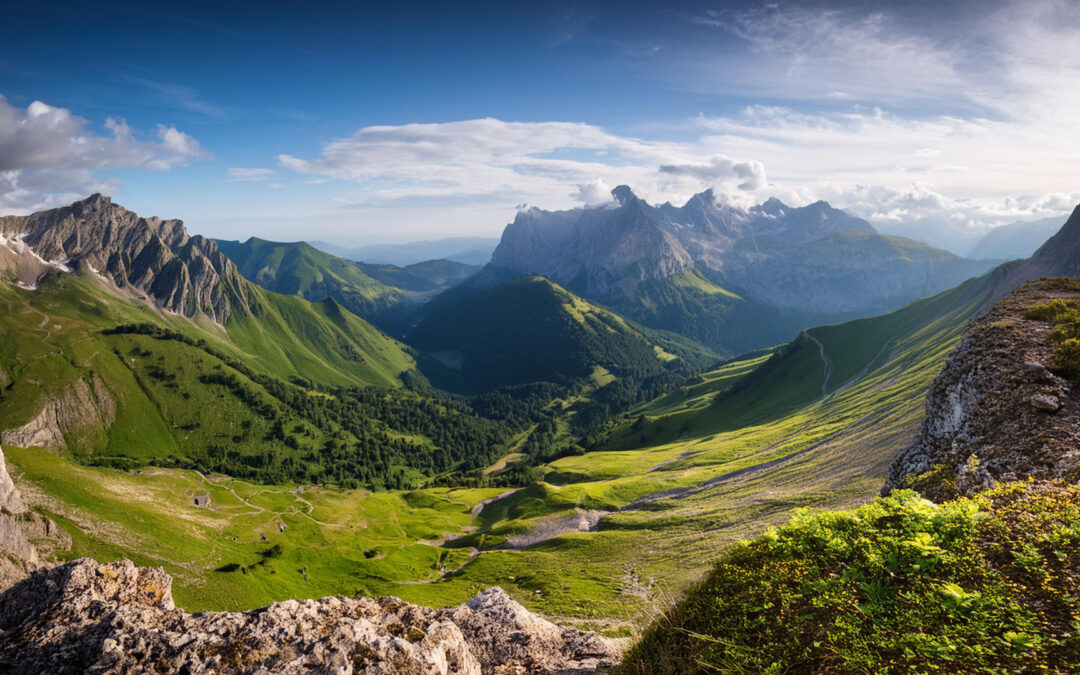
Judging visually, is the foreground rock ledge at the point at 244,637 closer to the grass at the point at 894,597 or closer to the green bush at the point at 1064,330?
the grass at the point at 894,597

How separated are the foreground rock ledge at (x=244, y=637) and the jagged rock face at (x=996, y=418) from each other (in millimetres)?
17533

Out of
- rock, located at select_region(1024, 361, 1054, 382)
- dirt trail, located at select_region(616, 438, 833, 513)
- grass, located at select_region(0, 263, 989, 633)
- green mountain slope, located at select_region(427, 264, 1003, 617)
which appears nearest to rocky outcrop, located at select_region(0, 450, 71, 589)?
grass, located at select_region(0, 263, 989, 633)

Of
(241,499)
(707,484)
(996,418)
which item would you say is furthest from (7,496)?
(707,484)

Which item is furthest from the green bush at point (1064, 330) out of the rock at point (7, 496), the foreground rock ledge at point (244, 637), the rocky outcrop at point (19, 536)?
the rock at point (7, 496)

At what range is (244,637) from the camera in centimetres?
1233

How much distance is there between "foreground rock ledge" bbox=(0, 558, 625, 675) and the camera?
37.8 feet

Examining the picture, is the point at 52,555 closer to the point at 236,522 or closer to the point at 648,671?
the point at 236,522

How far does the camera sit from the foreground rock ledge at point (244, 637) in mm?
11523

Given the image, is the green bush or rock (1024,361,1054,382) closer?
the green bush

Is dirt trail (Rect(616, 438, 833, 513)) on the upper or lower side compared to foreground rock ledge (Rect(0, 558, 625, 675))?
lower

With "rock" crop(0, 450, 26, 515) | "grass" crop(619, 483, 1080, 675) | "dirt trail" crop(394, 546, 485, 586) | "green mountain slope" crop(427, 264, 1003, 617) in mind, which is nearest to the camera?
"grass" crop(619, 483, 1080, 675)

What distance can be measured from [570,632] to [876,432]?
10841 cm

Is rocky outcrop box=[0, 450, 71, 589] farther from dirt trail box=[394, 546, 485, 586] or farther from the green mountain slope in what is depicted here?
the green mountain slope

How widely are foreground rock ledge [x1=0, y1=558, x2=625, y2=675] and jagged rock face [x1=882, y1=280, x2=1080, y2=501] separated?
57.5ft
